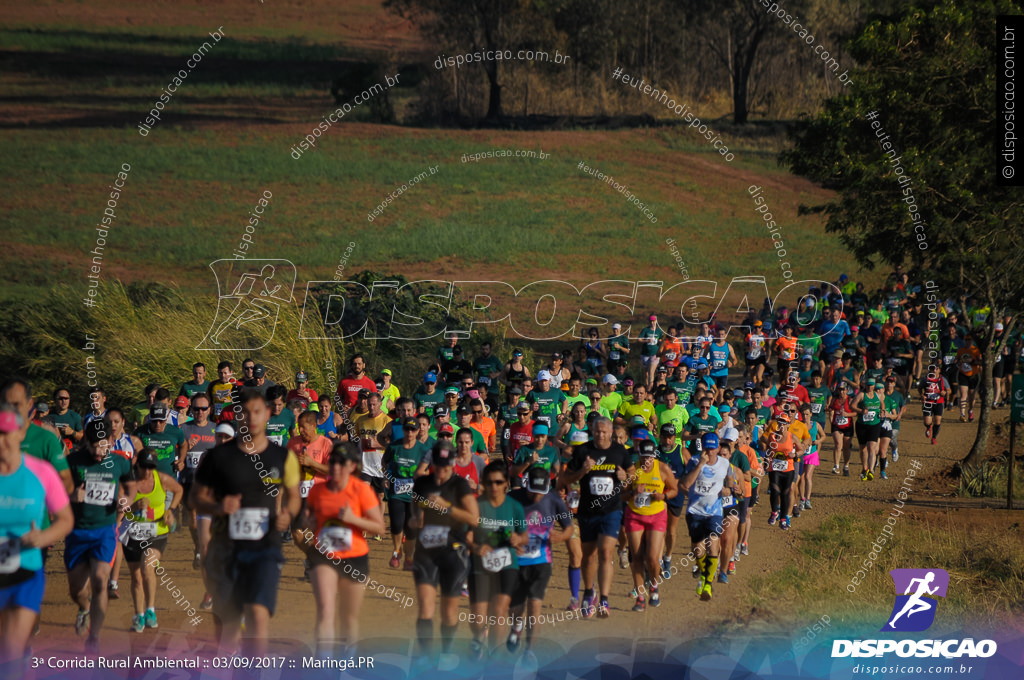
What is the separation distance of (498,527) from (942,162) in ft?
37.2

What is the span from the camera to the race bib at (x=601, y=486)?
412 inches

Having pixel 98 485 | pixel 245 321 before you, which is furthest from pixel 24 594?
pixel 245 321

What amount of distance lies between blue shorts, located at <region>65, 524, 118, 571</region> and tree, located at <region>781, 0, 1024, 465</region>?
508 inches

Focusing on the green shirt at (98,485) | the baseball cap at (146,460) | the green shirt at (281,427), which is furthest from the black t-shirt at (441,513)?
the green shirt at (281,427)

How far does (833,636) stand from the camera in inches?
426

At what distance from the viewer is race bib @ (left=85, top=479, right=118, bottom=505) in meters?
9.38

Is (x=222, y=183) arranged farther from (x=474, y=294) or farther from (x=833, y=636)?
(x=833, y=636)

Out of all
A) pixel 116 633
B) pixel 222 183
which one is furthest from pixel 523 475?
pixel 222 183

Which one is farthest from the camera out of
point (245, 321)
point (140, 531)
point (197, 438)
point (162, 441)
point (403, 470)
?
point (245, 321)

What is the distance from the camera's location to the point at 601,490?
10461 millimetres

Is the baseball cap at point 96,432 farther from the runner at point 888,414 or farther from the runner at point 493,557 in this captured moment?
the runner at point 888,414

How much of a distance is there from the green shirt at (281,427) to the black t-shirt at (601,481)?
3625mm

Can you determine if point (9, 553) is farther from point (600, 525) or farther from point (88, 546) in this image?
point (600, 525)

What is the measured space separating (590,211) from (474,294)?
40.1ft
